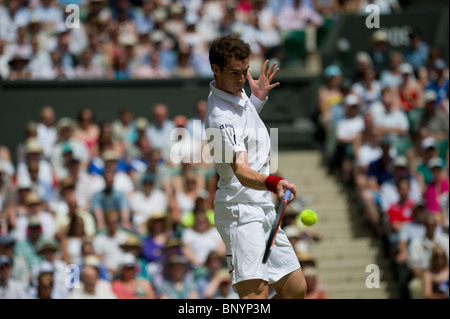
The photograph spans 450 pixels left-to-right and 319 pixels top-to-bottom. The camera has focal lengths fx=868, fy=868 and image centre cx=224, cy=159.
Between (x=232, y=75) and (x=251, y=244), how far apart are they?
115 cm

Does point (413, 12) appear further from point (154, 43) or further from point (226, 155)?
point (226, 155)

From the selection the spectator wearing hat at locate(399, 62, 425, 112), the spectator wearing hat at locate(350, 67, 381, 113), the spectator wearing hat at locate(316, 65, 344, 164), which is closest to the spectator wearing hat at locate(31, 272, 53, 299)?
the spectator wearing hat at locate(316, 65, 344, 164)

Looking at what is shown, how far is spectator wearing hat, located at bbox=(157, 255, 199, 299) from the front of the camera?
1012 centimetres

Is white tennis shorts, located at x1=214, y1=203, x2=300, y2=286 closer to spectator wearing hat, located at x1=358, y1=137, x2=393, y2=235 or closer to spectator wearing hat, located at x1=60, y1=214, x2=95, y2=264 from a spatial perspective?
spectator wearing hat, located at x1=60, y1=214, x2=95, y2=264

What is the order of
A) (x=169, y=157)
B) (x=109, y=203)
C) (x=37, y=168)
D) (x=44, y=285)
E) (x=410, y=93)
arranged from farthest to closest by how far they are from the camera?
1. (x=410, y=93)
2. (x=169, y=157)
3. (x=37, y=168)
4. (x=109, y=203)
5. (x=44, y=285)

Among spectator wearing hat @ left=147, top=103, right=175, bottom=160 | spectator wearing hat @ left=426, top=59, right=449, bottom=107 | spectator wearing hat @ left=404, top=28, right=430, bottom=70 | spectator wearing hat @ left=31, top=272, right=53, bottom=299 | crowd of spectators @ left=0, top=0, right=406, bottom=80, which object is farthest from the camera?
spectator wearing hat @ left=404, top=28, right=430, bottom=70

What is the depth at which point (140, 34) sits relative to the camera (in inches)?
586

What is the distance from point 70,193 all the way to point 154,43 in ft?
13.3

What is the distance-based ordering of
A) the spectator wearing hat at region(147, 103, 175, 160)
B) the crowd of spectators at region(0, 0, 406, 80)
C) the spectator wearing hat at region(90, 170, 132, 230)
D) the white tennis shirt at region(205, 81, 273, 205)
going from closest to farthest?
the white tennis shirt at region(205, 81, 273, 205)
the spectator wearing hat at region(90, 170, 132, 230)
the spectator wearing hat at region(147, 103, 175, 160)
the crowd of spectators at region(0, 0, 406, 80)

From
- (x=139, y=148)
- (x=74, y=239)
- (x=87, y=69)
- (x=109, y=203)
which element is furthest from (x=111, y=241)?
(x=87, y=69)

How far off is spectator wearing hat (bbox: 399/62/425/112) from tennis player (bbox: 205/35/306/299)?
801 cm

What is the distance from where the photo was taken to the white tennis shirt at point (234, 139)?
228 inches

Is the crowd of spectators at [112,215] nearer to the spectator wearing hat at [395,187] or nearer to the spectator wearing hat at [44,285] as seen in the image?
the spectator wearing hat at [44,285]

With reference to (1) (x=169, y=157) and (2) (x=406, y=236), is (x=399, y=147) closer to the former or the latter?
(2) (x=406, y=236)
